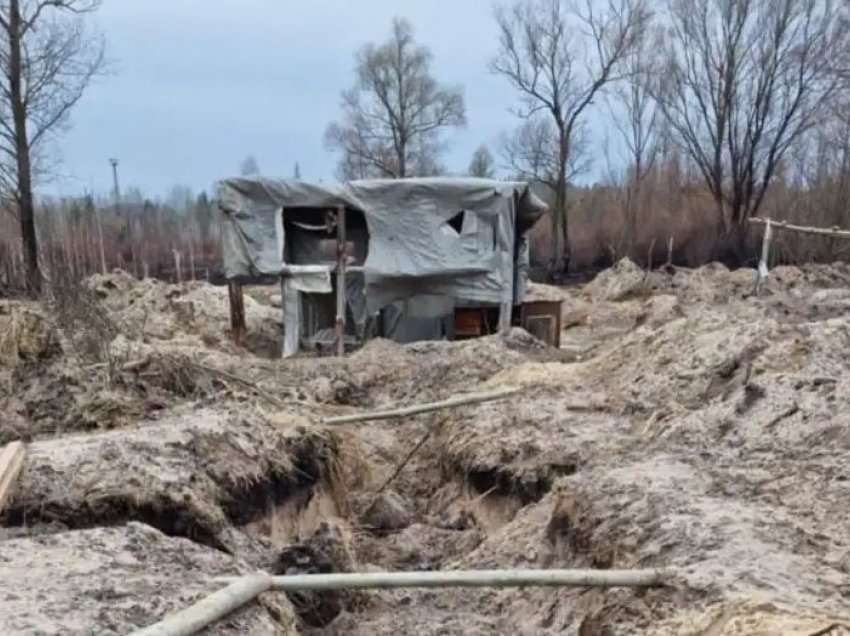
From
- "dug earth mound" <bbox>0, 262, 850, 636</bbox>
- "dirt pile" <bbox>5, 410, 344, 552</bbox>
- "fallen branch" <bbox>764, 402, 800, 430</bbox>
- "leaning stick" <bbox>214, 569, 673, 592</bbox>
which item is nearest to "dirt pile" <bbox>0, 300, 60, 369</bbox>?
"dug earth mound" <bbox>0, 262, 850, 636</bbox>

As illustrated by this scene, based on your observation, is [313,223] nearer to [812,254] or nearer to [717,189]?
[812,254]

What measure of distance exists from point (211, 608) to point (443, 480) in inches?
179

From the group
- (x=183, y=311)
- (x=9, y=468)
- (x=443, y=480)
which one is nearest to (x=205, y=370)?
(x=443, y=480)

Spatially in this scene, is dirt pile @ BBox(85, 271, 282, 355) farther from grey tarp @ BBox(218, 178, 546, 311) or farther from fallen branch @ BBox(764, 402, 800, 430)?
fallen branch @ BBox(764, 402, 800, 430)

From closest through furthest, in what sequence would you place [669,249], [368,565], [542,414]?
1. [368,565]
2. [542,414]
3. [669,249]

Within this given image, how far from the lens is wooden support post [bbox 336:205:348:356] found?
1509 cm

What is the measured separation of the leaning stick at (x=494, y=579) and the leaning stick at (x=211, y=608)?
0.10 meters

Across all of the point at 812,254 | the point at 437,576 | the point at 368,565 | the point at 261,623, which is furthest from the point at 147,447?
the point at 812,254

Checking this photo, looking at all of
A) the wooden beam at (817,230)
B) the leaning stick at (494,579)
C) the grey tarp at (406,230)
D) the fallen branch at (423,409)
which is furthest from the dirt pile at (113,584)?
the grey tarp at (406,230)

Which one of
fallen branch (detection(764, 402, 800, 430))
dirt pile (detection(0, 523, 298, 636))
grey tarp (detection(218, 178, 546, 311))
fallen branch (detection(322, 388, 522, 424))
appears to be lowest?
fallen branch (detection(322, 388, 522, 424))

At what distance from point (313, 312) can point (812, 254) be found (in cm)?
1450

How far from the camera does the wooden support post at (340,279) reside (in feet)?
49.5

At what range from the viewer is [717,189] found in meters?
32.8

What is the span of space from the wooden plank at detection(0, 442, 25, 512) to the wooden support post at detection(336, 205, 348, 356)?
9.18 metres
